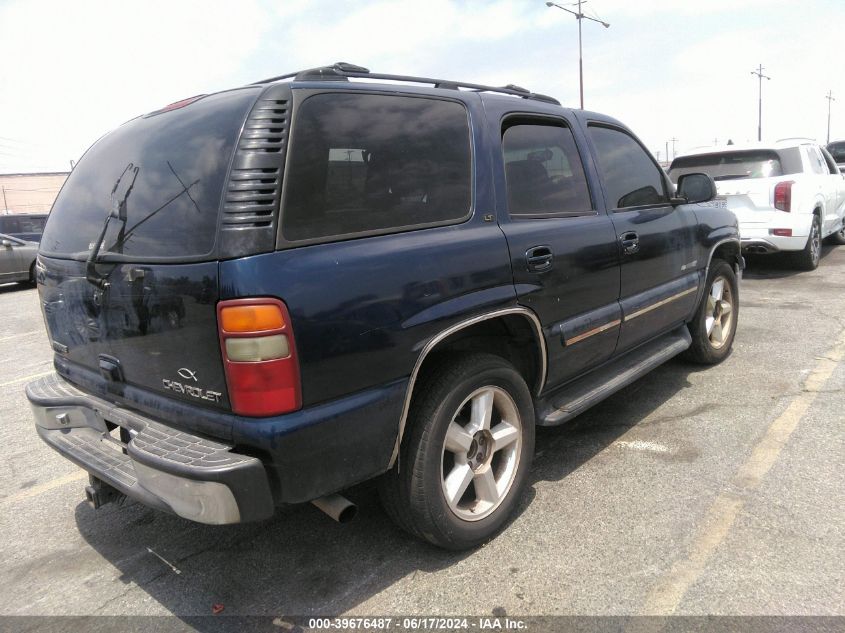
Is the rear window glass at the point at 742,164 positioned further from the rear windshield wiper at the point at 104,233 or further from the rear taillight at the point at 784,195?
the rear windshield wiper at the point at 104,233

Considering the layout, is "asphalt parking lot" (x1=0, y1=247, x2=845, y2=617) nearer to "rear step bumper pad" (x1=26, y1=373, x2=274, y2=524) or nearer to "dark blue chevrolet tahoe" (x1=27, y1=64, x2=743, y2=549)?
"dark blue chevrolet tahoe" (x1=27, y1=64, x2=743, y2=549)

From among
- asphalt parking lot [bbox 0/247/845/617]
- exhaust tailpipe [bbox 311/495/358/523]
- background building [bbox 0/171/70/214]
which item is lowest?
asphalt parking lot [bbox 0/247/845/617]

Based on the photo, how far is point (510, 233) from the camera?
9.18 ft

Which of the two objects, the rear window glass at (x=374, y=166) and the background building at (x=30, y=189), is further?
the background building at (x=30, y=189)

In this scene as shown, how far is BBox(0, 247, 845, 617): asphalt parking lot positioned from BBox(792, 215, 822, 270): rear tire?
5.75m

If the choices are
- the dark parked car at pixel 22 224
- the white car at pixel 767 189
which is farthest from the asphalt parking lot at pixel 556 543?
the dark parked car at pixel 22 224

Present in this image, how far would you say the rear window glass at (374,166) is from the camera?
2158 millimetres

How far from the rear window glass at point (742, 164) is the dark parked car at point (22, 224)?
49.2ft

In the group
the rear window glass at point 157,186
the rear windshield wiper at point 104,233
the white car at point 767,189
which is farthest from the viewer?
the white car at point 767,189

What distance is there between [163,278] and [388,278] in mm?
772

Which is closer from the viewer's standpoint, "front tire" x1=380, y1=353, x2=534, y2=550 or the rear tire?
"front tire" x1=380, y1=353, x2=534, y2=550

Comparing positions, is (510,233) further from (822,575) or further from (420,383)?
(822,575)

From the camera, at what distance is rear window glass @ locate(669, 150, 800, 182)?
27.3ft

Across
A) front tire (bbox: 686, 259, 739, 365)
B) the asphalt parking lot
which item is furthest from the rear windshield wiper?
front tire (bbox: 686, 259, 739, 365)
